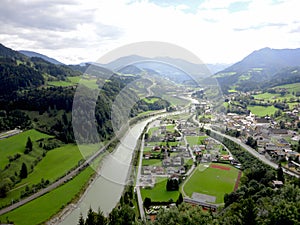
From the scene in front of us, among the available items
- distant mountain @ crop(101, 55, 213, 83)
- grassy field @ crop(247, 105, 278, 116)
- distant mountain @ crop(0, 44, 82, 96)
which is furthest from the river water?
grassy field @ crop(247, 105, 278, 116)

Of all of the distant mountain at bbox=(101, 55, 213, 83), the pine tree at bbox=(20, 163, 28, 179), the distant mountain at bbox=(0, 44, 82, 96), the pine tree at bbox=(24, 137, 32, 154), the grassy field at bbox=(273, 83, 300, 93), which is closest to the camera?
the distant mountain at bbox=(101, 55, 213, 83)

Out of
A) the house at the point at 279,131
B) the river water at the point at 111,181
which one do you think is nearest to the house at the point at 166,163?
the river water at the point at 111,181

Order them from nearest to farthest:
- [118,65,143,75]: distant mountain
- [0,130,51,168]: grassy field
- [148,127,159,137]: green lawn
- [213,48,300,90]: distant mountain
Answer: [118,65,143,75]: distant mountain → [148,127,159,137]: green lawn → [0,130,51,168]: grassy field → [213,48,300,90]: distant mountain

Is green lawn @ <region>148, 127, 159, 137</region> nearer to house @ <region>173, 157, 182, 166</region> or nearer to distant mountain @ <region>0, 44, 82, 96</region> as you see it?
house @ <region>173, 157, 182, 166</region>

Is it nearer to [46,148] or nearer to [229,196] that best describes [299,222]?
[229,196]

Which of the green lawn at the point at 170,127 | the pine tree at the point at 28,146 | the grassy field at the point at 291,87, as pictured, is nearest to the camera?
the green lawn at the point at 170,127

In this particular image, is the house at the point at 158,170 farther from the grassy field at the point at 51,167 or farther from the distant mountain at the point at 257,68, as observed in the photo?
the distant mountain at the point at 257,68

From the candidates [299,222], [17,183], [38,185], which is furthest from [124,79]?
[17,183]
